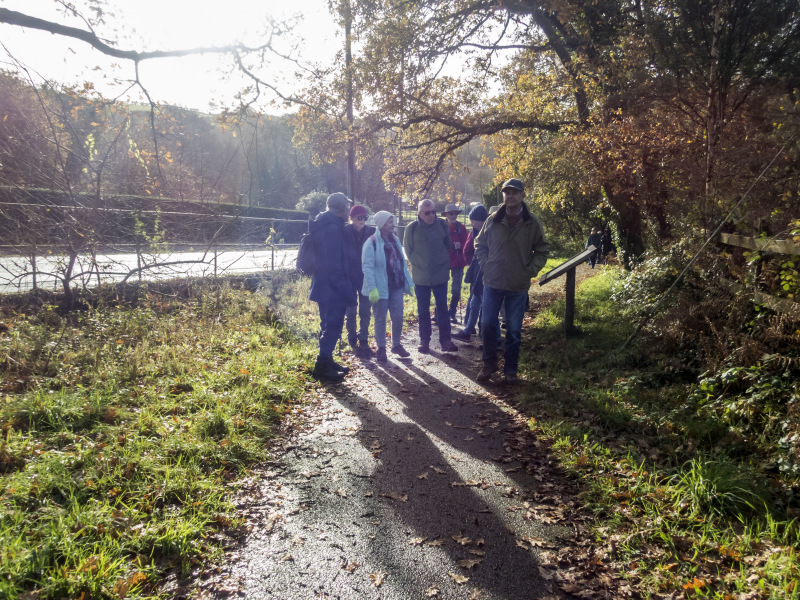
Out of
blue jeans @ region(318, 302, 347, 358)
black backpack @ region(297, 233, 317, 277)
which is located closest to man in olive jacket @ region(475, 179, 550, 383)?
blue jeans @ region(318, 302, 347, 358)

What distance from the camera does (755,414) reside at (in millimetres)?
3623

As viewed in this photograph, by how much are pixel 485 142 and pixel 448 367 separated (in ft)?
31.9

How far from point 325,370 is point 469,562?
3544mm

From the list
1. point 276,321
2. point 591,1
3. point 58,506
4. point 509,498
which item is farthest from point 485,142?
point 58,506

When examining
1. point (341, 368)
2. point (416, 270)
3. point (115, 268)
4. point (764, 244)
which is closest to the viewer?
point (764, 244)

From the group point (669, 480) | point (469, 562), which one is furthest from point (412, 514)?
point (669, 480)

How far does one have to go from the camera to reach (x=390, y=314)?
6926mm

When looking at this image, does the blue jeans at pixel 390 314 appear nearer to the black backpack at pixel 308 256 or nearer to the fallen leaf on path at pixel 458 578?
the black backpack at pixel 308 256

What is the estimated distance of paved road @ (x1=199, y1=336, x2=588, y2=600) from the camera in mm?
2547

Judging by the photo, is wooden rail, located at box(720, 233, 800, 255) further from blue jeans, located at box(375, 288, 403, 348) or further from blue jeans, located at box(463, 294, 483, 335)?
blue jeans, located at box(375, 288, 403, 348)

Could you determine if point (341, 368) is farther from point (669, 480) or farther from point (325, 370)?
point (669, 480)

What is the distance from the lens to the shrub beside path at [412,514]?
2.53m

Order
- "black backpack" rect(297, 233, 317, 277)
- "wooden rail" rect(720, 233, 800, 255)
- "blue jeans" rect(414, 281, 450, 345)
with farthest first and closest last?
"blue jeans" rect(414, 281, 450, 345) → "black backpack" rect(297, 233, 317, 277) → "wooden rail" rect(720, 233, 800, 255)

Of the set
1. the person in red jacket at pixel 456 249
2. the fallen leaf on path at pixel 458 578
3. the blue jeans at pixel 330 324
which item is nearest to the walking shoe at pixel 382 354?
the blue jeans at pixel 330 324
